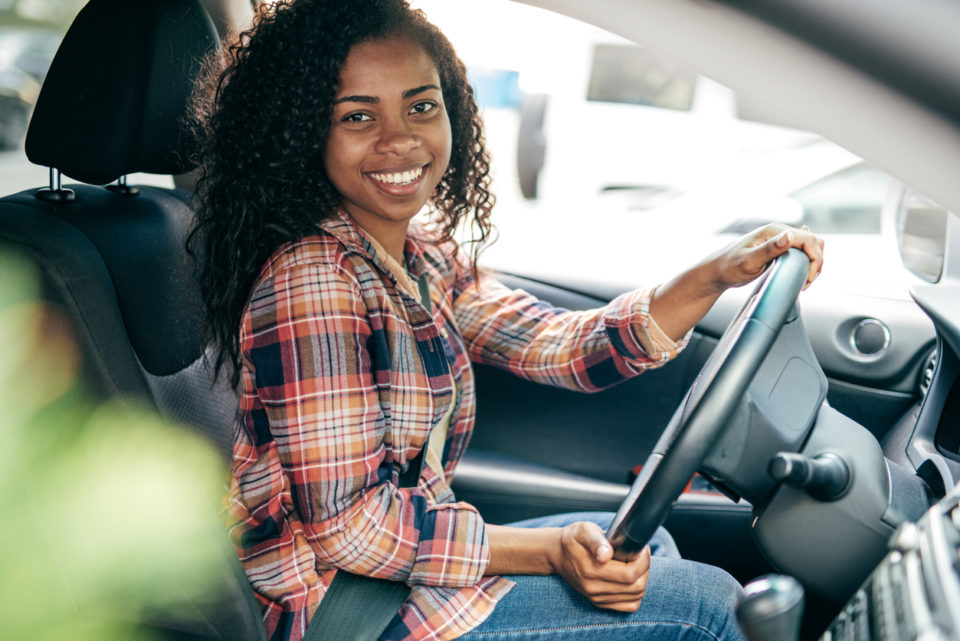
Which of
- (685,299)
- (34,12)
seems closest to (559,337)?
(685,299)

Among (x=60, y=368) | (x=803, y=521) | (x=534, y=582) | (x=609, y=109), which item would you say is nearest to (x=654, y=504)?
(x=803, y=521)

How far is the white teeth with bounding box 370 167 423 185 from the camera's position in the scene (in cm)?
132

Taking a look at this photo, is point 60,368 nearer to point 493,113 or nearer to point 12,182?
point 12,182

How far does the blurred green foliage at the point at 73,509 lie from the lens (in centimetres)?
109

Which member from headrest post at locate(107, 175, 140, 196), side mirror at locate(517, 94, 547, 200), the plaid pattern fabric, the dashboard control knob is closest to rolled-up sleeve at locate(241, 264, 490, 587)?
the plaid pattern fabric

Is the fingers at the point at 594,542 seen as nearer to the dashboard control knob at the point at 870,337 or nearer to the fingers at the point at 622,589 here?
the fingers at the point at 622,589

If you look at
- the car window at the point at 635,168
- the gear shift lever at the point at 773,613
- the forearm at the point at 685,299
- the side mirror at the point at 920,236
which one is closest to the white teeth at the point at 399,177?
the car window at the point at 635,168

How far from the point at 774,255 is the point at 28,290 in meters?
1.00

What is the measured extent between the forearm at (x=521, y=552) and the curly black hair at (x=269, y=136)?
49 centimetres

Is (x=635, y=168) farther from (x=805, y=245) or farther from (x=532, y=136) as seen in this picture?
(x=805, y=245)

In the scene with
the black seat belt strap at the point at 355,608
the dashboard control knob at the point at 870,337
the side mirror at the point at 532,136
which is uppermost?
the side mirror at the point at 532,136

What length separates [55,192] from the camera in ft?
4.30

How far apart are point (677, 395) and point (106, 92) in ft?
4.22

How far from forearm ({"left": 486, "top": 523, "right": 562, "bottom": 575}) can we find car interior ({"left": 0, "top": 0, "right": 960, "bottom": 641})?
178 mm
